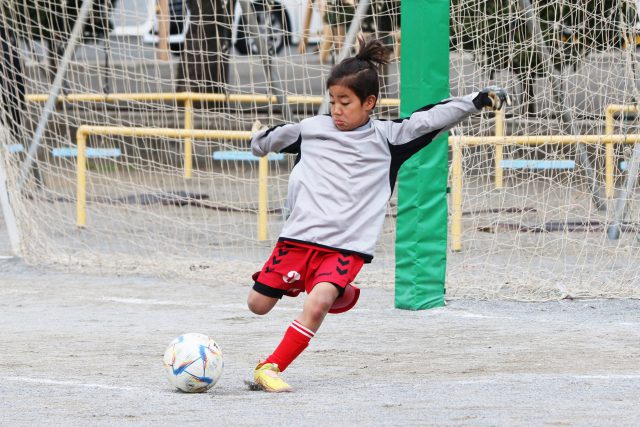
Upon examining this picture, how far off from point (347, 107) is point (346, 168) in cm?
29

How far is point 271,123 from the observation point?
461 inches

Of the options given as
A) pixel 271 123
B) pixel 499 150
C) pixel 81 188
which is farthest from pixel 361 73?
pixel 81 188

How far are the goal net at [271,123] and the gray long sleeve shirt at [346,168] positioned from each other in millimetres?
2932

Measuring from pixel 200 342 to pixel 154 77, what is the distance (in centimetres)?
601

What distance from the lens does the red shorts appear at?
5.52 meters

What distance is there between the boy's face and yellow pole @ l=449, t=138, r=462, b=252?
13.7 feet

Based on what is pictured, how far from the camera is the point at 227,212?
12188 millimetres

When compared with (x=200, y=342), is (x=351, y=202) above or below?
above

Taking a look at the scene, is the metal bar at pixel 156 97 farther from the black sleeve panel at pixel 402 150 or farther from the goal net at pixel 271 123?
the black sleeve panel at pixel 402 150

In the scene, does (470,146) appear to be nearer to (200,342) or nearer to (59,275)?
(59,275)

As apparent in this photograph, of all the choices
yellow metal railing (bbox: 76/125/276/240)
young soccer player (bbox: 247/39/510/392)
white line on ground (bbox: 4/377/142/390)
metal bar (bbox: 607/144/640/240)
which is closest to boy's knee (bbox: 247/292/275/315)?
young soccer player (bbox: 247/39/510/392)

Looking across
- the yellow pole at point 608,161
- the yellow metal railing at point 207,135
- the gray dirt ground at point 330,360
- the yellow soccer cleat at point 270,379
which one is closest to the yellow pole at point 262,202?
the yellow metal railing at point 207,135

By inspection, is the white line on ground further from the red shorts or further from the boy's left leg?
the red shorts

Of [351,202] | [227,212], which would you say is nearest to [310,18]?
[227,212]
